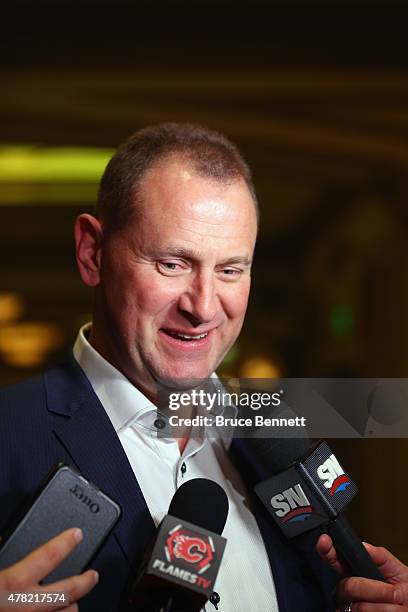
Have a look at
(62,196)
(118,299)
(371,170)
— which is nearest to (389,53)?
(371,170)

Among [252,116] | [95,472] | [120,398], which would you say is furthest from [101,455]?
[252,116]

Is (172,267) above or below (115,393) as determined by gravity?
above

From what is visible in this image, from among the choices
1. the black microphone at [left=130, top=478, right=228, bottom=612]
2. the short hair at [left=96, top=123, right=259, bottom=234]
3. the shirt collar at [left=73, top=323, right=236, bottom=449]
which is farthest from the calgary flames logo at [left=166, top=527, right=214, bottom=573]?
the short hair at [left=96, top=123, right=259, bottom=234]

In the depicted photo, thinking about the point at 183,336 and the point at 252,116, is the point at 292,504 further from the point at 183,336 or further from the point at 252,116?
the point at 252,116

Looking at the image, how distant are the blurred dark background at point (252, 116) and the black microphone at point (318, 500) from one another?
23.9 inches

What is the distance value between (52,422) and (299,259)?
1503 millimetres

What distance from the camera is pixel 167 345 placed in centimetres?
130

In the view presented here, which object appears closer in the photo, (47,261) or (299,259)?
(299,259)

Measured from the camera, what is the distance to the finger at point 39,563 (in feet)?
2.84

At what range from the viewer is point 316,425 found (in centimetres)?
133

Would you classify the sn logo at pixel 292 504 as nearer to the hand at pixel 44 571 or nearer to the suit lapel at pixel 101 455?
the suit lapel at pixel 101 455

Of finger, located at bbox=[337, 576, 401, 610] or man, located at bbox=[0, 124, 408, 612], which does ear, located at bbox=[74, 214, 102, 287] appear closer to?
man, located at bbox=[0, 124, 408, 612]

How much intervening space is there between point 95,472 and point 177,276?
13.8 inches

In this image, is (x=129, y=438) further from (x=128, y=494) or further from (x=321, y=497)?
(x=321, y=497)
